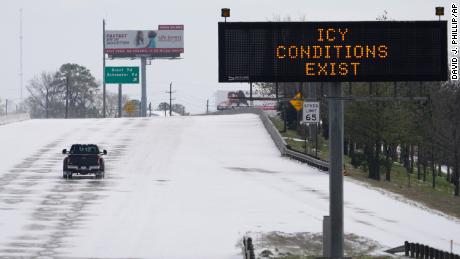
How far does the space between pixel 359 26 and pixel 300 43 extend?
150 centimetres

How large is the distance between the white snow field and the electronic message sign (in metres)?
5.47

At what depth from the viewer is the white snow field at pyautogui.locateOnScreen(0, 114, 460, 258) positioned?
98.9ft

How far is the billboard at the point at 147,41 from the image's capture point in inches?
6412

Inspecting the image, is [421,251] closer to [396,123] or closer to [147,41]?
[396,123]

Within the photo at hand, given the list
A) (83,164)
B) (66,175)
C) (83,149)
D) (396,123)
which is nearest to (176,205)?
(83,164)

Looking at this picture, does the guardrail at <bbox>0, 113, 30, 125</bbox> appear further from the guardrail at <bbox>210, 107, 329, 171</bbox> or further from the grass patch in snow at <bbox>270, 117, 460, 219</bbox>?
the grass patch in snow at <bbox>270, 117, 460, 219</bbox>

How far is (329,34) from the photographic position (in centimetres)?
2514

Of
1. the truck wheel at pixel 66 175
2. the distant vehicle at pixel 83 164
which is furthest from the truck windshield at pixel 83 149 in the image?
the truck wheel at pixel 66 175

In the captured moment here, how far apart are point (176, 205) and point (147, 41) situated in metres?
125

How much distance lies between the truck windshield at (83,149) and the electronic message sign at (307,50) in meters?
26.5

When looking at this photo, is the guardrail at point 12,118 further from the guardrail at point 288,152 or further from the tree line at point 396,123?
the tree line at point 396,123

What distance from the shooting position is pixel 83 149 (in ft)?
168

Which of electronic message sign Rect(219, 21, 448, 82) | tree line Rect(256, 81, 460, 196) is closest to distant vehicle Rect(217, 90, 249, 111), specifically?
electronic message sign Rect(219, 21, 448, 82)

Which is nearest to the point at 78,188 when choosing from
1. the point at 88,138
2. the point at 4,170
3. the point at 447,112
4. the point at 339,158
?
the point at 4,170
